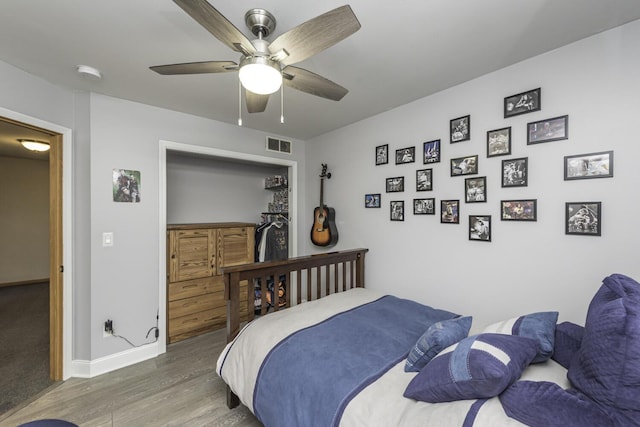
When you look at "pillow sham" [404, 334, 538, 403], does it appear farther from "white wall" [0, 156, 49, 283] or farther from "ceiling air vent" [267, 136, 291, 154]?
"white wall" [0, 156, 49, 283]

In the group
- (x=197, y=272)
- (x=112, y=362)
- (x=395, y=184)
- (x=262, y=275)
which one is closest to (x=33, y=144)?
(x=197, y=272)

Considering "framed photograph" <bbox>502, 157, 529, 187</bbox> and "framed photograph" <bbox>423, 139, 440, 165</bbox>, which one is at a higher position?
"framed photograph" <bbox>423, 139, 440, 165</bbox>

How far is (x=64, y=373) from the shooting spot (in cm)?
223

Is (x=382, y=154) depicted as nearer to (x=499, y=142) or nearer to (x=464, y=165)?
(x=464, y=165)

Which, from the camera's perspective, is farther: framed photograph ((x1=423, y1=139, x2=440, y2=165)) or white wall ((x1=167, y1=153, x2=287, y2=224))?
white wall ((x1=167, y1=153, x2=287, y2=224))

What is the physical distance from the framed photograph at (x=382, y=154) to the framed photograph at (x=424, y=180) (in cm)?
40

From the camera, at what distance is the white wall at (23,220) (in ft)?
15.9

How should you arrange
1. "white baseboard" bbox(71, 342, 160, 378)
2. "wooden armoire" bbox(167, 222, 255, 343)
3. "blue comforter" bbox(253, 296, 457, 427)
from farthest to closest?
"wooden armoire" bbox(167, 222, 255, 343), "white baseboard" bbox(71, 342, 160, 378), "blue comforter" bbox(253, 296, 457, 427)

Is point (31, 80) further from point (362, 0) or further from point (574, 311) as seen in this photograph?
point (574, 311)

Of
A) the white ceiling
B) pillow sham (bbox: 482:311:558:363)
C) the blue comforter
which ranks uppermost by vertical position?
the white ceiling

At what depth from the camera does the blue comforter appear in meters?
1.18

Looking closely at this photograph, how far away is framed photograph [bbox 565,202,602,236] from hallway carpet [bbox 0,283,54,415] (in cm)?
403

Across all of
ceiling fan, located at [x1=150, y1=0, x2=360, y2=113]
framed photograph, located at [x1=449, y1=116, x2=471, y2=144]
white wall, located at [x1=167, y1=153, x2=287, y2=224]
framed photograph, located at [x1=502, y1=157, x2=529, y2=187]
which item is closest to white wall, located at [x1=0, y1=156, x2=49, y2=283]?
white wall, located at [x1=167, y1=153, x2=287, y2=224]

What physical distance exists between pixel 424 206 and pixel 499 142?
2.51 ft
